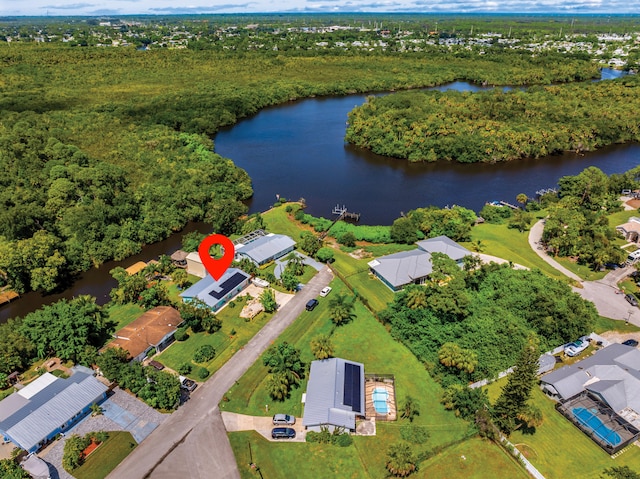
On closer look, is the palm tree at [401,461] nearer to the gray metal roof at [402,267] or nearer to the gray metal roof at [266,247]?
the gray metal roof at [402,267]

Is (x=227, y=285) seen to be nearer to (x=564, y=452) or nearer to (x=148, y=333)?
(x=148, y=333)

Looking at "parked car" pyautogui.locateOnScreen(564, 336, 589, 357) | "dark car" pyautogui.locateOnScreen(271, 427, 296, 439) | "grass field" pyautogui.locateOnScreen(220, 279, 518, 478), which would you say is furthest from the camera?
"parked car" pyautogui.locateOnScreen(564, 336, 589, 357)

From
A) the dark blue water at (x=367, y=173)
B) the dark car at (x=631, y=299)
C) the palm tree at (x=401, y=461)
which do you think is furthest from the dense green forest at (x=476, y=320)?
the dark blue water at (x=367, y=173)

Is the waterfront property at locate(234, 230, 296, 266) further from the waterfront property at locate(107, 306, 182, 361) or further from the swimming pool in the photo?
the swimming pool

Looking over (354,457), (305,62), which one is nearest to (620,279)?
(354,457)

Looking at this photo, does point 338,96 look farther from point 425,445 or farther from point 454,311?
point 425,445

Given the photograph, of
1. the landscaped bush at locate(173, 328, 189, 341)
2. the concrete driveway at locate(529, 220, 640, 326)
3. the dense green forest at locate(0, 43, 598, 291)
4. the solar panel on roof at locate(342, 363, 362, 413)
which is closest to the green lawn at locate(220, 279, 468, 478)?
the solar panel on roof at locate(342, 363, 362, 413)
